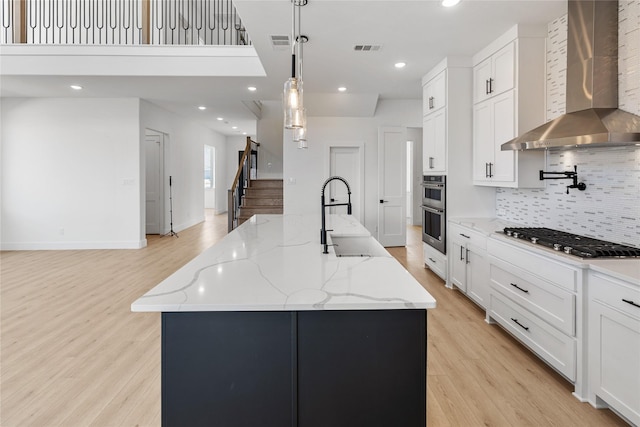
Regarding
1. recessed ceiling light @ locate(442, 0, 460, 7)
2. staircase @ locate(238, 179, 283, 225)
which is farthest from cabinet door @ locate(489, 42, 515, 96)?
staircase @ locate(238, 179, 283, 225)

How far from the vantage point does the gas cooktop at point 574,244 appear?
6.98 feet

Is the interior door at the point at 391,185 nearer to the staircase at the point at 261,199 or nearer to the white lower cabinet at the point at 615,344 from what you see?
the staircase at the point at 261,199

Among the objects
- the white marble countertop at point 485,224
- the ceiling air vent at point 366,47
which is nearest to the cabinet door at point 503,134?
the white marble countertop at point 485,224

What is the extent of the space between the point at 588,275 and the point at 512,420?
90 cm

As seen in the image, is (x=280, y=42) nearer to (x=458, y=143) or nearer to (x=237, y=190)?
(x=458, y=143)

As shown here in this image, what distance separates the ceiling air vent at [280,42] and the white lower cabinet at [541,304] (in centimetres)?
286

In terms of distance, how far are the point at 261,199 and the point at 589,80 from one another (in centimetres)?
672

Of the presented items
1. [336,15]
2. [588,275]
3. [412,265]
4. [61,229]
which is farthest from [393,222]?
[61,229]

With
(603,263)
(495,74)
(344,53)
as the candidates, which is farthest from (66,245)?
(603,263)

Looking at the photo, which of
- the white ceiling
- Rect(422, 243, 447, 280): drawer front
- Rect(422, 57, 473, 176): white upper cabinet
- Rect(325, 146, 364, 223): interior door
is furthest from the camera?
Rect(325, 146, 364, 223): interior door

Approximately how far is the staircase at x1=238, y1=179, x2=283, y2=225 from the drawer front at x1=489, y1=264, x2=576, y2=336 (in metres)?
5.71

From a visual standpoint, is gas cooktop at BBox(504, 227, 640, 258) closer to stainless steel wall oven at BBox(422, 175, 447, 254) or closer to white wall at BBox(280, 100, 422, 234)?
stainless steel wall oven at BBox(422, 175, 447, 254)

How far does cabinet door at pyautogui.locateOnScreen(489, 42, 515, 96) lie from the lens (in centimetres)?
350

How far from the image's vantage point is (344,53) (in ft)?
13.8
